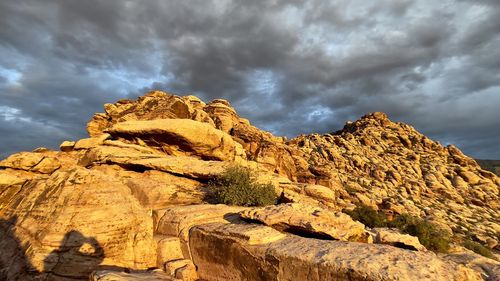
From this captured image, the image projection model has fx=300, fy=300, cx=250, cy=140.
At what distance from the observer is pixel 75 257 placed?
9.68 m

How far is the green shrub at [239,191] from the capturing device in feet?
48.7

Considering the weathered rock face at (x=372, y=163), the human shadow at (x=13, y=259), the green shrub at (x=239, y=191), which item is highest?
Answer: the weathered rock face at (x=372, y=163)

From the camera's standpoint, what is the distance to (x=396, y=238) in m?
11.3

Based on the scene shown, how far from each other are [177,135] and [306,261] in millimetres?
16391

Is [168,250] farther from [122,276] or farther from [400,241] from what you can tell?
[400,241]

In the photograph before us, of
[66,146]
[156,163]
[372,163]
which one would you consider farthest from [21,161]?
[372,163]

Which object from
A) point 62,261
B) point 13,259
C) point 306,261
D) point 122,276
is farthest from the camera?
point 13,259

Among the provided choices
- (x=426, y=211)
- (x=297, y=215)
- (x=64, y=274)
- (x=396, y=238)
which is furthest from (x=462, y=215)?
(x=64, y=274)

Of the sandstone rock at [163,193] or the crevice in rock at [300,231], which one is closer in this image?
the crevice in rock at [300,231]

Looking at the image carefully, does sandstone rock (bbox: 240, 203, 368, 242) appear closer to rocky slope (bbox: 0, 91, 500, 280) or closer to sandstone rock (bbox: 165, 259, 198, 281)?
rocky slope (bbox: 0, 91, 500, 280)

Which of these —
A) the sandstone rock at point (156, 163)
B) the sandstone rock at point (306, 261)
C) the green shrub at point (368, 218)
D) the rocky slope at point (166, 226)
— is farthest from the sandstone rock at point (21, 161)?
the green shrub at point (368, 218)

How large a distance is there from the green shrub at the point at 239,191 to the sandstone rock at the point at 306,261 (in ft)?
13.3

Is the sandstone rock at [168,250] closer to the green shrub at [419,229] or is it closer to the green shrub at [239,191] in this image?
the green shrub at [239,191]

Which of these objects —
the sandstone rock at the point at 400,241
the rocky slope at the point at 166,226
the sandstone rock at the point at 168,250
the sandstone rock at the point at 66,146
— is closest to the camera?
the rocky slope at the point at 166,226
